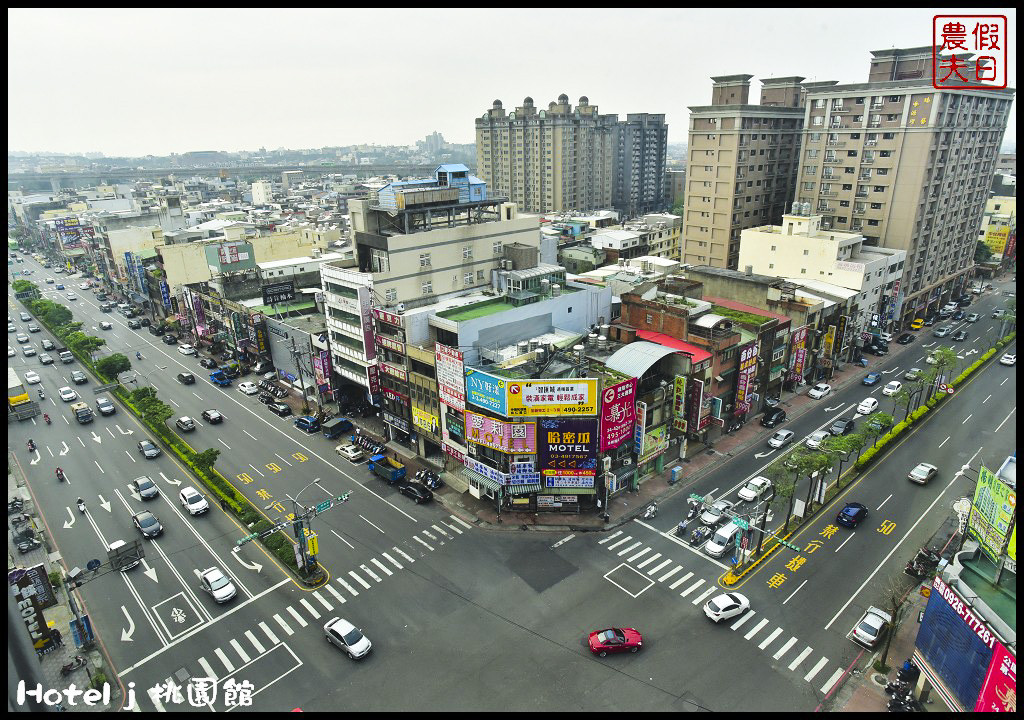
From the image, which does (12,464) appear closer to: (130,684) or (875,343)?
(130,684)

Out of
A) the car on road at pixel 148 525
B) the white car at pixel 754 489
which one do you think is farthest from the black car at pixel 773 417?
the car on road at pixel 148 525

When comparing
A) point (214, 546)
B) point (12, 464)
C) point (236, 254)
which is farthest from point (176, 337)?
point (214, 546)

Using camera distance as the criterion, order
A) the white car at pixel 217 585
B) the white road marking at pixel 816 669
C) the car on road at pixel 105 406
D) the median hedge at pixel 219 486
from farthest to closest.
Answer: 1. the car on road at pixel 105 406
2. the median hedge at pixel 219 486
3. the white car at pixel 217 585
4. the white road marking at pixel 816 669

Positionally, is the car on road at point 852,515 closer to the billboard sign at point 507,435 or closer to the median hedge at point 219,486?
the billboard sign at point 507,435

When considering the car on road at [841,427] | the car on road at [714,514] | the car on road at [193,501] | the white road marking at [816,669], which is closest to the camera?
the white road marking at [816,669]

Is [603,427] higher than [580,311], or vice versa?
[580,311]

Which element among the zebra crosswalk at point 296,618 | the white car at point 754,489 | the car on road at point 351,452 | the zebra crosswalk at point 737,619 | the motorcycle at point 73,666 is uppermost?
the car on road at point 351,452

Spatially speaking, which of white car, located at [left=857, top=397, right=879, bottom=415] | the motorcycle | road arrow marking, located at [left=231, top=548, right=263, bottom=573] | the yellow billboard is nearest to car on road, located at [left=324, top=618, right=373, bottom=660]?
road arrow marking, located at [left=231, top=548, right=263, bottom=573]
